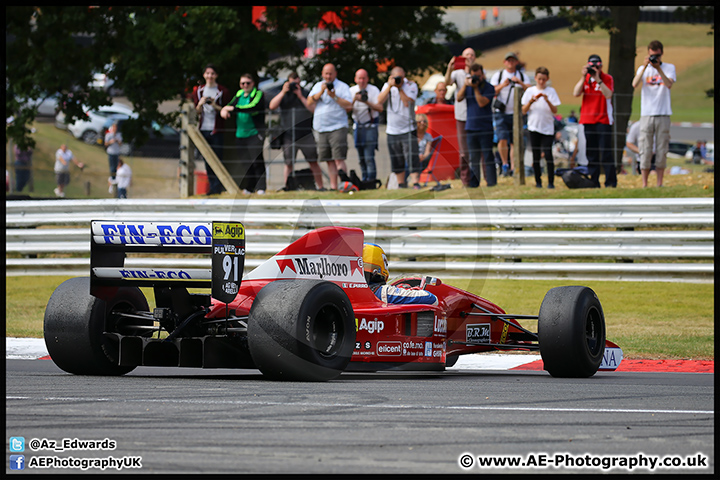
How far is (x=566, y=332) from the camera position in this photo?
7434mm

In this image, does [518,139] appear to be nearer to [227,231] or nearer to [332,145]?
[332,145]

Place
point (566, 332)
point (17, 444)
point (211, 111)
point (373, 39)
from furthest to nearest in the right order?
point (373, 39) < point (211, 111) < point (566, 332) < point (17, 444)

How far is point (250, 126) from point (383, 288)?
23.3 ft

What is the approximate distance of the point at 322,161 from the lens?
1412 centimetres

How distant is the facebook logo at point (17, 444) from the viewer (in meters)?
4.00

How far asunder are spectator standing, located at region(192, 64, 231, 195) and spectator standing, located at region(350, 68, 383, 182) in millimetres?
2378

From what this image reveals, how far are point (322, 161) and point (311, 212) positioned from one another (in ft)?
2.82

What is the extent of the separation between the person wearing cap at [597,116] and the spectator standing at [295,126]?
3.81 m

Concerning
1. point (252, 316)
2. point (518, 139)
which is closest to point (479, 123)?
point (518, 139)

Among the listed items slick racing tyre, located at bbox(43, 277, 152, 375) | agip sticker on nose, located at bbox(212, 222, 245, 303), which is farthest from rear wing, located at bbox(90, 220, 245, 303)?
slick racing tyre, located at bbox(43, 277, 152, 375)

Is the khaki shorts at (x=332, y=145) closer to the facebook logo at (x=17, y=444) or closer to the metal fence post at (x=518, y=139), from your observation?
the metal fence post at (x=518, y=139)

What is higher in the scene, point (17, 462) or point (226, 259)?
point (226, 259)

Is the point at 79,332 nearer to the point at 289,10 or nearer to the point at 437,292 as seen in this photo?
the point at 437,292

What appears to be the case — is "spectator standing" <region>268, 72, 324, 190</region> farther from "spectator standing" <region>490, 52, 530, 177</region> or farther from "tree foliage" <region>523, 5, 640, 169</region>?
"tree foliage" <region>523, 5, 640, 169</region>
